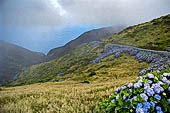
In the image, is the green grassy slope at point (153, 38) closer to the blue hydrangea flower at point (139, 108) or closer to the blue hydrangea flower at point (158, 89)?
→ the blue hydrangea flower at point (158, 89)

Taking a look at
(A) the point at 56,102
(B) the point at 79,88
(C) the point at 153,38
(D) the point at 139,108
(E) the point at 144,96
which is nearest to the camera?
(D) the point at 139,108

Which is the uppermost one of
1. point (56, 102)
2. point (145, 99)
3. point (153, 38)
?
point (153, 38)

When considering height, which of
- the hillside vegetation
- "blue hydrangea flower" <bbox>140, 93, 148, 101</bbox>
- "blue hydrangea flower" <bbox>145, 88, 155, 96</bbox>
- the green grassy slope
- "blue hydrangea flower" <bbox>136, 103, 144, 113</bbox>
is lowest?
the hillside vegetation

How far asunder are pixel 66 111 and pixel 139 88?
7.26ft

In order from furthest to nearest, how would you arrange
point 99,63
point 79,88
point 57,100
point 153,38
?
point 153,38 < point 99,63 < point 79,88 < point 57,100

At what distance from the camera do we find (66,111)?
3885 mm

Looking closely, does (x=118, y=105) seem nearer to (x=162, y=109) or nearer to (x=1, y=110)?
(x=162, y=109)

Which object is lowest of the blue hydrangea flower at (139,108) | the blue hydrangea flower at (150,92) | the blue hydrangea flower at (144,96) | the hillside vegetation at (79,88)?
→ the hillside vegetation at (79,88)

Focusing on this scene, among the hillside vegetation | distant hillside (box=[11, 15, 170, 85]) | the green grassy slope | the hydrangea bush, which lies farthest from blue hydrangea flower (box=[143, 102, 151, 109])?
the green grassy slope

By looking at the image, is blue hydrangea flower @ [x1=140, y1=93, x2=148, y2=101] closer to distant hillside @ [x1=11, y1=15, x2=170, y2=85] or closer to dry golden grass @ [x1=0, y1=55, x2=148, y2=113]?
dry golden grass @ [x1=0, y1=55, x2=148, y2=113]

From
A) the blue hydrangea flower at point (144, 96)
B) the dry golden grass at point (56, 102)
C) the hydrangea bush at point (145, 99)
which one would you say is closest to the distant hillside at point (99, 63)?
the dry golden grass at point (56, 102)

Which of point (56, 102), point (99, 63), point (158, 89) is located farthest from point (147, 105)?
point (99, 63)

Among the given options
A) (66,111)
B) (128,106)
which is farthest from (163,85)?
(66,111)

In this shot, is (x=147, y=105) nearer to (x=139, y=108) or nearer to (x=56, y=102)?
(x=139, y=108)
